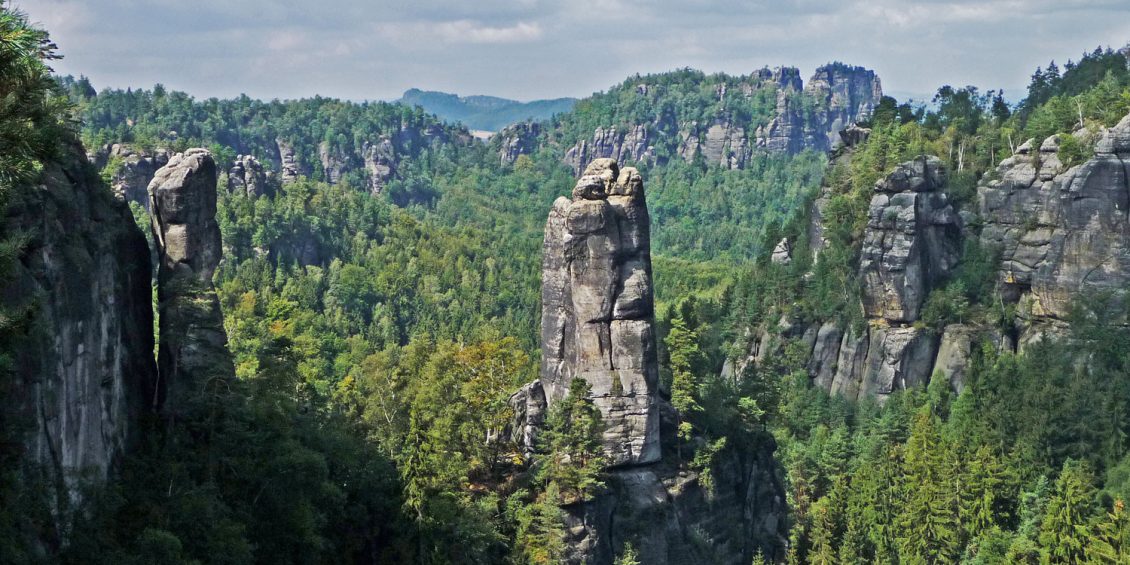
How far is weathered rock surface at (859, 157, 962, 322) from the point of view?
89188 mm

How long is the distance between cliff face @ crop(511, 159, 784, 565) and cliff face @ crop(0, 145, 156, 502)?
1801 centimetres

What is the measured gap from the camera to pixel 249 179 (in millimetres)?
129250

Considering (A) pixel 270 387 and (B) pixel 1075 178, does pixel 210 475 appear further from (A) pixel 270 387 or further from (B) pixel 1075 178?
(B) pixel 1075 178

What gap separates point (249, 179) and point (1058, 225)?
7974 centimetres

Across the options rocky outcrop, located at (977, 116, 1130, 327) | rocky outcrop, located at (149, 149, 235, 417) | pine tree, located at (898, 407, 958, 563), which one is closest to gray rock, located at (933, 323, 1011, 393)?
rocky outcrop, located at (977, 116, 1130, 327)

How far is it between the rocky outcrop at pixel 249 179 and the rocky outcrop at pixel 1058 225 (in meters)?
73.0

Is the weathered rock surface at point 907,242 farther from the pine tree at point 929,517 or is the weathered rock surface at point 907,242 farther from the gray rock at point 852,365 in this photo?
the pine tree at point 929,517

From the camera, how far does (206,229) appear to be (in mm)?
44812

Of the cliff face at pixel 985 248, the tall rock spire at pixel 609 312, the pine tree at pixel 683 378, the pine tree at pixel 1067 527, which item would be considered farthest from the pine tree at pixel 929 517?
the cliff face at pixel 985 248

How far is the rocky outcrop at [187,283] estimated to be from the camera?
41.3 meters

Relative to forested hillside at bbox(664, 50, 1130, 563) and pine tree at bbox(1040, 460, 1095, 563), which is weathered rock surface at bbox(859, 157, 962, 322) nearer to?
forested hillside at bbox(664, 50, 1130, 563)

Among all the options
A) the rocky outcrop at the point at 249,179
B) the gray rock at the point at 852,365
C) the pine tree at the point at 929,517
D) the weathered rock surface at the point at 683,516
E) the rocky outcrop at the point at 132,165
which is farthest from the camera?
the rocky outcrop at the point at 249,179

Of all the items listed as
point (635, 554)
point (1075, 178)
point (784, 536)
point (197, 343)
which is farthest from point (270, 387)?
point (1075, 178)

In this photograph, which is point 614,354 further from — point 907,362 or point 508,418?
point 907,362
